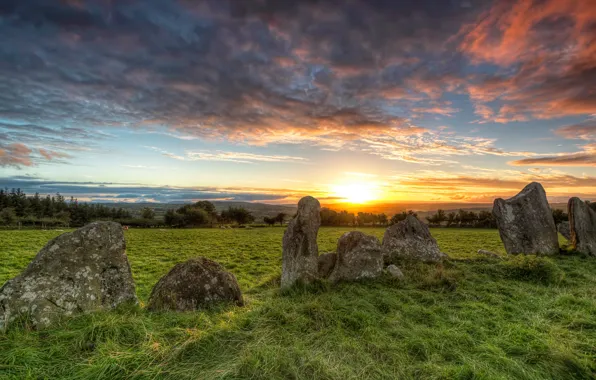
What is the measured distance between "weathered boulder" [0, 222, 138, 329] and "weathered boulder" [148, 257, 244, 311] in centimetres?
83

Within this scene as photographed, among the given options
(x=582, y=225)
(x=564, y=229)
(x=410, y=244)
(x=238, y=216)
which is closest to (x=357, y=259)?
Answer: (x=410, y=244)

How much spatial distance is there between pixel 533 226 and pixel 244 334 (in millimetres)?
17210

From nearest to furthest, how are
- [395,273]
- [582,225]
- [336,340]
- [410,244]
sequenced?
[336,340], [395,273], [410,244], [582,225]

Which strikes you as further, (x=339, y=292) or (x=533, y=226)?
(x=533, y=226)

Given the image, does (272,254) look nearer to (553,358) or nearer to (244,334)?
(244,334)

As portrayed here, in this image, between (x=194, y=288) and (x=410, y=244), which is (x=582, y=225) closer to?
(x=410, y=244)

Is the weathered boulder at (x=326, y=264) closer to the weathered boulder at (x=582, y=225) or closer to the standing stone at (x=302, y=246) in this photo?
the standing stone at (x=302, y=246)

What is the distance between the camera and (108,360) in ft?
15.4

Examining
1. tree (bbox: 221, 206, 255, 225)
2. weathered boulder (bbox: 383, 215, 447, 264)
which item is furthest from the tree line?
weathered boulder (bbox: 383, 215, 447, 264)

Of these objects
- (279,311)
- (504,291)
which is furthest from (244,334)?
(504,291)

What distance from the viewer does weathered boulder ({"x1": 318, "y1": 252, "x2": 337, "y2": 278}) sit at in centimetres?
1139

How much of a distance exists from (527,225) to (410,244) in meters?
7.43

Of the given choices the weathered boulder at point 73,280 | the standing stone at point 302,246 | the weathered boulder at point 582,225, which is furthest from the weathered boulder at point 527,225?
the weathered boulder at point 73,280

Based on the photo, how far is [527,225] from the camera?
54.4 feet
